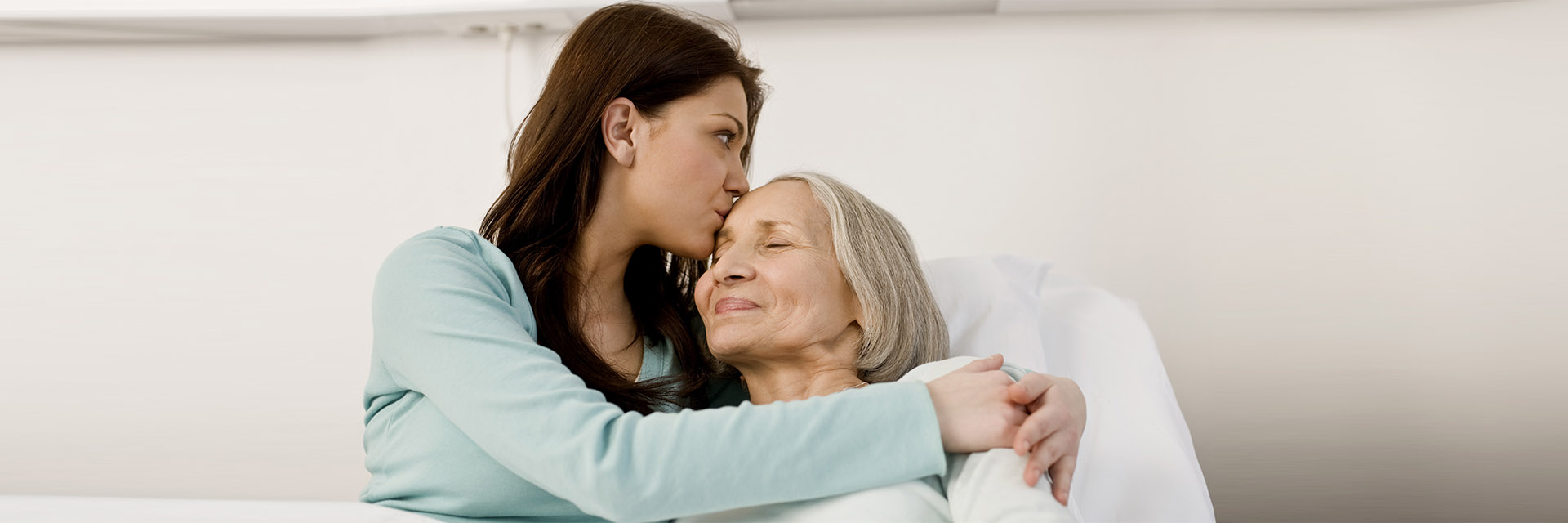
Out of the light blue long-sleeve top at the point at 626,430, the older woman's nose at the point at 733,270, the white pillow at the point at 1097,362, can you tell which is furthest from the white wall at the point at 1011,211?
the light blue long-sleeve top at the point at 626,430

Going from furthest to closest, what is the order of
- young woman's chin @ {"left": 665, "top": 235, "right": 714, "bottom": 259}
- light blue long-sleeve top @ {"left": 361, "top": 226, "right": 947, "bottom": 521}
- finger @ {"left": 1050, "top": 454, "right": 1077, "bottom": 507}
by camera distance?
young woman's chin @ {"left": 665, "top": 235, "right": 714, "bottom": 259} → finger @ {"left": 1050, "top": 454, "right": 1077, "bottom": 507} → light blue long-sleeve top @ {"left": 361, "top": 226, "right": 947, "bottom": 521}

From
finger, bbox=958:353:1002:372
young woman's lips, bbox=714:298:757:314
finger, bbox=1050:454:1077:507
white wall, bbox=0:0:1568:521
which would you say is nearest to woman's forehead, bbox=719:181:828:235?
young woman's lips, bbox=714:298:757:314

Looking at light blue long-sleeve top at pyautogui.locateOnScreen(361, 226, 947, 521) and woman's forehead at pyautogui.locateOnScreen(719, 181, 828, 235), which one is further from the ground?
woman's forehead at pyautogui.locateOnScreen(719, 181, 828, 235)

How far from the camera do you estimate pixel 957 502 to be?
1.02m

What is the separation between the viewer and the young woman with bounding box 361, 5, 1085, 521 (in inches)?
36.8

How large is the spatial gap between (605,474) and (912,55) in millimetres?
1320

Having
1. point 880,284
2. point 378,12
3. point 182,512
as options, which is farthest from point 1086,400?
point 378,12

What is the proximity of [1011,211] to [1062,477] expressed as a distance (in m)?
1.03

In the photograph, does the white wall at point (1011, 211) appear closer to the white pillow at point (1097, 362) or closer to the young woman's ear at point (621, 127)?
the white pillow at point (1097, 362)

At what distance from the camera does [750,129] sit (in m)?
1.67

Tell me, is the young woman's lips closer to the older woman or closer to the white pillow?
the older woman

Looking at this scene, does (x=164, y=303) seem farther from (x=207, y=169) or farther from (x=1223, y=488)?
(x=1223, y=488)

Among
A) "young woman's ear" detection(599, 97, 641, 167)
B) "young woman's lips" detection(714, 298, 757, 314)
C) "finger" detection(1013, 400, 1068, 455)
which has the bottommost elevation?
"finger" detection(1013, 400, 1068, 455)

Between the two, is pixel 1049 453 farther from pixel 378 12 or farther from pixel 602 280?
pixel 378 12
